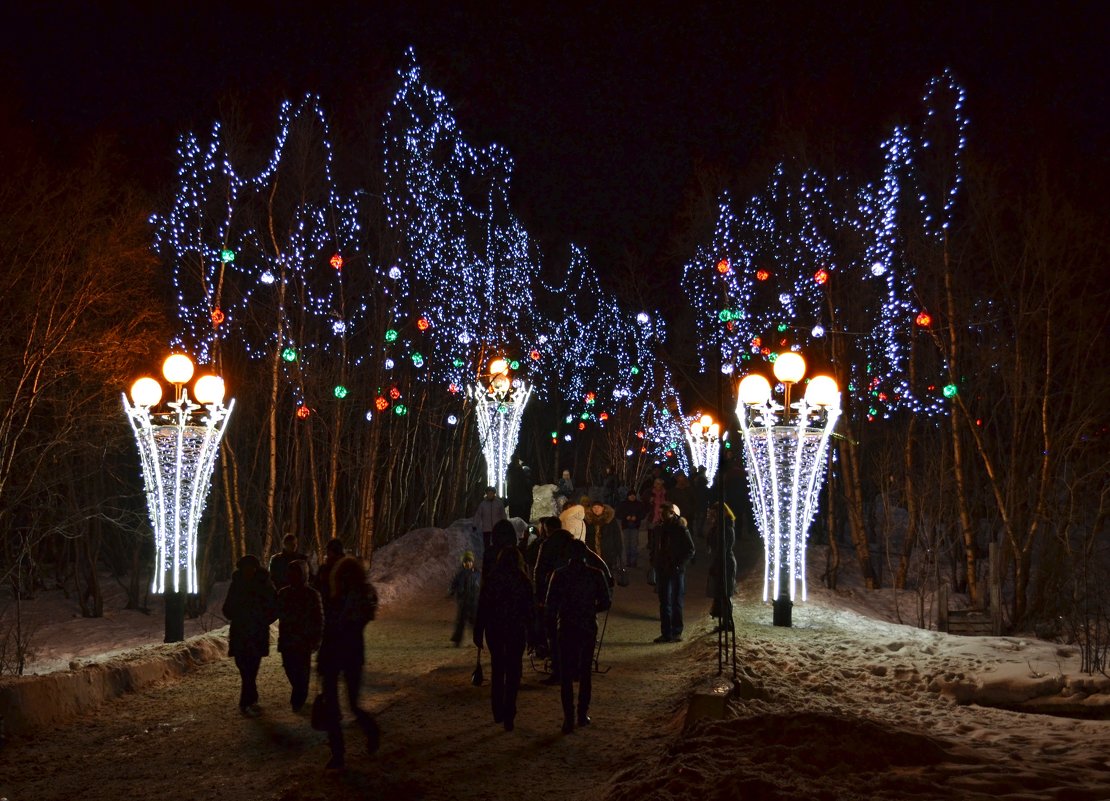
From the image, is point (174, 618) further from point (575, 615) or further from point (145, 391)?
point (575, 615)

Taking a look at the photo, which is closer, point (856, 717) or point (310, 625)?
point (856, 717)

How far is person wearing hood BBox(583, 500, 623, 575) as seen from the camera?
19.0 meters

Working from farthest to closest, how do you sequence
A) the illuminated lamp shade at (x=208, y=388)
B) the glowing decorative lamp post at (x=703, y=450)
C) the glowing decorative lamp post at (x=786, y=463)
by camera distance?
the glowing decorative lamp post at (x=703, y=450), the glowing decorative lamp post at (x=786, y=463), the illuminated lamp shade at (x=208, y=388)

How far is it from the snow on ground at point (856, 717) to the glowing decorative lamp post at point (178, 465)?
568 centimetres

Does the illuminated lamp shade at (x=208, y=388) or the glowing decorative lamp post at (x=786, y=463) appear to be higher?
the illuminated lamp shade at (x=208, y=388)

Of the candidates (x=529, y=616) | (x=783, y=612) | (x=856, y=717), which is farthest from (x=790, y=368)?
(x=856, y=717)

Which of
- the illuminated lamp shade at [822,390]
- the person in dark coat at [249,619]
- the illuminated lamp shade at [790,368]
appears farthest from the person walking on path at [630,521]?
the person in dark coat at [249,619]

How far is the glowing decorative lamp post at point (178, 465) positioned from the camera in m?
14.1

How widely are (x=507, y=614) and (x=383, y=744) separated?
145 centimetres

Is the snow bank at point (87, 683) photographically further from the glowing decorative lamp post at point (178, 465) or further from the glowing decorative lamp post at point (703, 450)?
the glowing decorative lamp post at point (703, 450)

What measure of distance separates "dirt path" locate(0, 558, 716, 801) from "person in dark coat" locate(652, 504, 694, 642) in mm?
1473

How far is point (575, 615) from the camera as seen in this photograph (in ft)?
26.5

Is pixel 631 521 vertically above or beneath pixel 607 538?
above

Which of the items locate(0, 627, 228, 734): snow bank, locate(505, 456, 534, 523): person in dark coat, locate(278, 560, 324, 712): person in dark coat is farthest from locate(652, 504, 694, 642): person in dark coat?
locate(505, 456, 534, 523): person in dark coat
